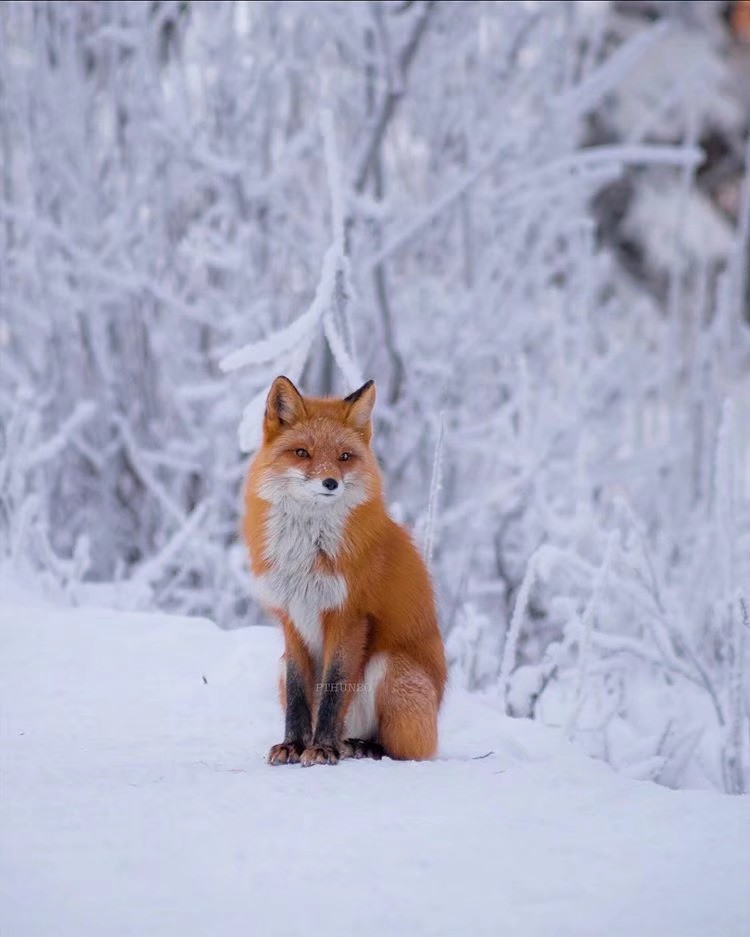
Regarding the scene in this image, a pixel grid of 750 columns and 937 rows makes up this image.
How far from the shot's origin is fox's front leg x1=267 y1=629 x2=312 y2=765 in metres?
3.21

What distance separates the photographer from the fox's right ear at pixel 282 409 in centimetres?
328

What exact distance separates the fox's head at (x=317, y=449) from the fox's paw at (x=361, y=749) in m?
0.70

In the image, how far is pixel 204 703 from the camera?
3.62 m

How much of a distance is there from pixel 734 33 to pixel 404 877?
11.0 meters

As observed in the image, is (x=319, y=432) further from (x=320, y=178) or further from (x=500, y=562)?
(x=320, y=178)

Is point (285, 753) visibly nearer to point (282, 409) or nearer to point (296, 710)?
point (296, 710)

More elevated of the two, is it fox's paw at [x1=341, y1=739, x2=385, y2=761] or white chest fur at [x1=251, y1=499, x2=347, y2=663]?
white chest fur at [x1=251, y1=499, x2=347, y2=663]

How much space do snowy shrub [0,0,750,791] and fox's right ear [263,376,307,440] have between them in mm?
2119

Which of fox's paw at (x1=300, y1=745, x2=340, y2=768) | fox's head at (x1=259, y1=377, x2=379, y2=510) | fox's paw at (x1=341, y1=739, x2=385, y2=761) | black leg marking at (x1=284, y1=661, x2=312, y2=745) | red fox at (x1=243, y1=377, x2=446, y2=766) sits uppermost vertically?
fox's head at (x1=259, y1=377, x2=379, y2=510)

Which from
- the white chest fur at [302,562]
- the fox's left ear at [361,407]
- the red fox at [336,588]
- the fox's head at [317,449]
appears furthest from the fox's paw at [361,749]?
the fox's left ear at [361,407]

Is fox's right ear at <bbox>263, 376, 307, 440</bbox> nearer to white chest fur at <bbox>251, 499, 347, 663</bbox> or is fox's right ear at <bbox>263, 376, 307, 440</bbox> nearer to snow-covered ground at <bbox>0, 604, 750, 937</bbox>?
white chest fur at <bbox>251, 499, 347, 663</bbox>

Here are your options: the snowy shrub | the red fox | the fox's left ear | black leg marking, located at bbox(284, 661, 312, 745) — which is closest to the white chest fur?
the red fox

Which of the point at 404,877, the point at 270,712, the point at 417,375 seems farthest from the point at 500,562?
the point at 404,877

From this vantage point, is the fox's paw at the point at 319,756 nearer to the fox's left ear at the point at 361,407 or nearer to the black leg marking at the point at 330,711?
the black leg marking at the point at 330,711
